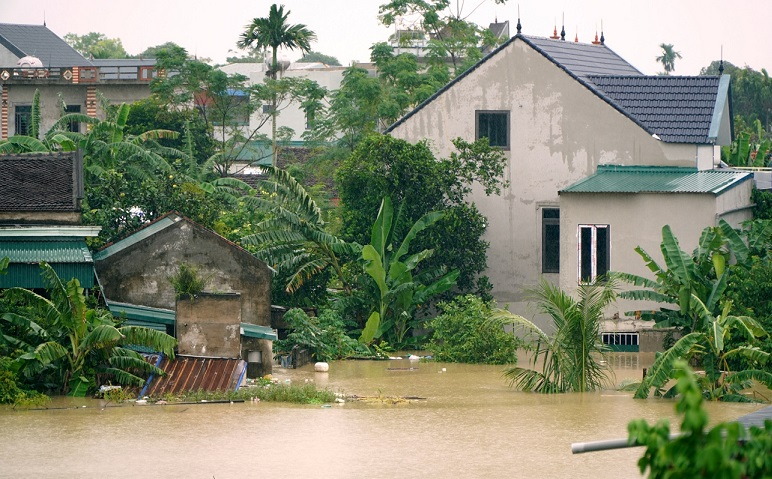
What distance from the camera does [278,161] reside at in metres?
53.6

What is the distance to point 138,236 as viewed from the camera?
25.4m

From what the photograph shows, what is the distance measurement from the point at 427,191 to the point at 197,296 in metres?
8.75

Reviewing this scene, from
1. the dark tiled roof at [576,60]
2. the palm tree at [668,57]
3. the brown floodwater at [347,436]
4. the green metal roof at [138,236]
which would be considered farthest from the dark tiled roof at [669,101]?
the palm tree at [668,57]

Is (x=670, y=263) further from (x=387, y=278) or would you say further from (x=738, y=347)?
(x=387, y=278)

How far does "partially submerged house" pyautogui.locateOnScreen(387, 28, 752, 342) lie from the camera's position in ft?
95.2

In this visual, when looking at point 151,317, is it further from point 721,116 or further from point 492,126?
point 721,116

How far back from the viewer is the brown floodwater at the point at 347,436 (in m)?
16.4

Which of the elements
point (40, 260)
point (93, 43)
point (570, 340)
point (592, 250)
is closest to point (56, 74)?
point (592, 250)

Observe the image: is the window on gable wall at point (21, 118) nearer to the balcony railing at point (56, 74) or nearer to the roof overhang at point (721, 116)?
the balcony railing at point (56, 74)

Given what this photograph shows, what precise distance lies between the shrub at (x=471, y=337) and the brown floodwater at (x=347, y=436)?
3.14m

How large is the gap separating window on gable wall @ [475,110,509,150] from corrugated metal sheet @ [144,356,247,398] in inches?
443

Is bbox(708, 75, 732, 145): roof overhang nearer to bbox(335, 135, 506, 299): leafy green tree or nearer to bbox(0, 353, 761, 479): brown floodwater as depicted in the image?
bbox(335, 135, 506, 299): leafy green tree

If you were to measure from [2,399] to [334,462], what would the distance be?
661 centimetres

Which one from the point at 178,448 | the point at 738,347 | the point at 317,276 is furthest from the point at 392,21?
the point at 178,448
